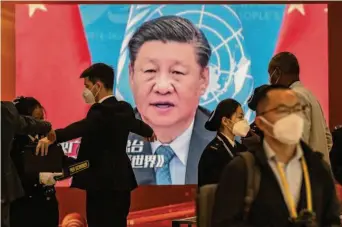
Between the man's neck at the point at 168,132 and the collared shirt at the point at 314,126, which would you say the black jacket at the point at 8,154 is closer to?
the collared shirt at the point at 314,126

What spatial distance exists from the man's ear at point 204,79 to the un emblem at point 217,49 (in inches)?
1.5

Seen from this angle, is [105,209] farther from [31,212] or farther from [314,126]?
[314,126]

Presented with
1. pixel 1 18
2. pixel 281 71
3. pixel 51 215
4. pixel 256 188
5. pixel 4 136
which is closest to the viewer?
pixel 256 188

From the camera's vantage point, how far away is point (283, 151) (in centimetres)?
280

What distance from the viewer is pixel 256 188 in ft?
8.90

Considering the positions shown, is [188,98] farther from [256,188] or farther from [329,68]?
[256,188]

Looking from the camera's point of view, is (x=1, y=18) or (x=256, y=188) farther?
(x=1, y=18)

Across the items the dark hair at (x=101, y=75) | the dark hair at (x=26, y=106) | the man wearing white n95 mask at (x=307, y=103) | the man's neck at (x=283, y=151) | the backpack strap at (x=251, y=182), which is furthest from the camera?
the dark hair at (x=26, y=106)

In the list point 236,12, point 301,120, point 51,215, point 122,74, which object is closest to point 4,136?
point 51,215

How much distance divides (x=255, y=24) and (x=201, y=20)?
0.57 metres

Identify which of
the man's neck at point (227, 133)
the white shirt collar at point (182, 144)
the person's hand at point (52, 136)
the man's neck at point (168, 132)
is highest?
the man's neck at point (168, 132)

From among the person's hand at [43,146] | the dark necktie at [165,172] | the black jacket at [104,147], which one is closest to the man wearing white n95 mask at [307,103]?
the black jacket at [104,147]

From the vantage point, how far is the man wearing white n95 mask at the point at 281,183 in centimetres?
271

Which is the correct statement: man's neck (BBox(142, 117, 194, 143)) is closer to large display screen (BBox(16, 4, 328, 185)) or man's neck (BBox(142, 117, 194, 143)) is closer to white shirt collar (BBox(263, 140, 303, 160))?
large display screen (BBox(16, 4, 328, 185))
